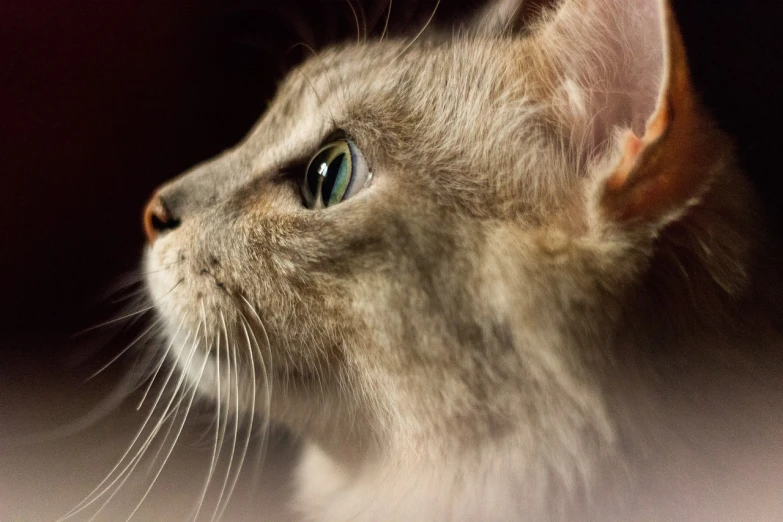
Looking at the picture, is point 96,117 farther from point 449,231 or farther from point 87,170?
point 449,231

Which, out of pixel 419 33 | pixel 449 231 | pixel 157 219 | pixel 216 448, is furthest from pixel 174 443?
pixel 419 33

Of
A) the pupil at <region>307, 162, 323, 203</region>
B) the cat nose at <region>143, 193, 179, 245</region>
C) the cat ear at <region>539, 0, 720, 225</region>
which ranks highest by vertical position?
the cat nose at <region>143, 193, 179, 245</region>

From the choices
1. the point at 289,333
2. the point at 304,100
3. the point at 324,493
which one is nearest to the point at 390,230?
the point at 289,333

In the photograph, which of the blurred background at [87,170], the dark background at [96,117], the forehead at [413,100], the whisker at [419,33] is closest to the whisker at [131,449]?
the blurred background at [87,170]

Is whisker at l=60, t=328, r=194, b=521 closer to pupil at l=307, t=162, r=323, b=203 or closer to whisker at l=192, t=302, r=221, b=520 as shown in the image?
whisker at l=192, t=302, r=221, b=520

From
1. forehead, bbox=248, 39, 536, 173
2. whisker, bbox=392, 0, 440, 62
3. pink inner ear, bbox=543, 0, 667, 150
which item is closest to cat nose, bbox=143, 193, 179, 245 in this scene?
forehead, bbox=248, 39, 536, 173

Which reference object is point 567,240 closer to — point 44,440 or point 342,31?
point 342,31
